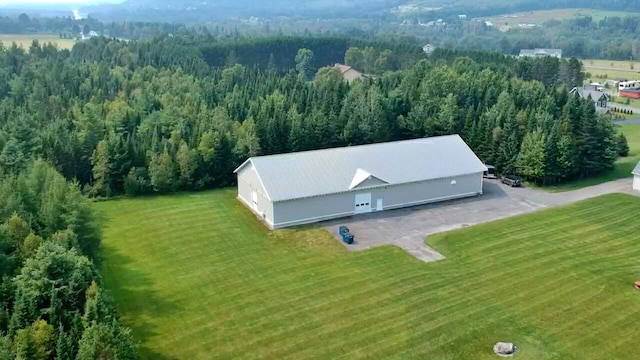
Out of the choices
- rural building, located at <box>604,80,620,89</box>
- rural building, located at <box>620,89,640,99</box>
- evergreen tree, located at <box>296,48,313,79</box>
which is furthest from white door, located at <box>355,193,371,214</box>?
rural building, located at <box>604,80,620,89</box>

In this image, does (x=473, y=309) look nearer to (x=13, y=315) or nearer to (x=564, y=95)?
(x=13, y=315)

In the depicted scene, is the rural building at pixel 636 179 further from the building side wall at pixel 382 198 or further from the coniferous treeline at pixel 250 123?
the building side wall at pixel 382 198

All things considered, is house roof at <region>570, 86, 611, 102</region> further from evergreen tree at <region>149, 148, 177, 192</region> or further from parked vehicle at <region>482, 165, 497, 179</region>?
evergreen tree at <region>149, 148, 177, 192</region>

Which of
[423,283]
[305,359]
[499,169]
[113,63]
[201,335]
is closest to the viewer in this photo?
[305,359]

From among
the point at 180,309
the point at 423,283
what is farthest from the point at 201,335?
the point at 423,283

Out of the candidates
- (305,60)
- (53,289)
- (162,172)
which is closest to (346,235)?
(162,172)

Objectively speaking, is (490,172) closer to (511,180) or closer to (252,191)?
(511,180)
